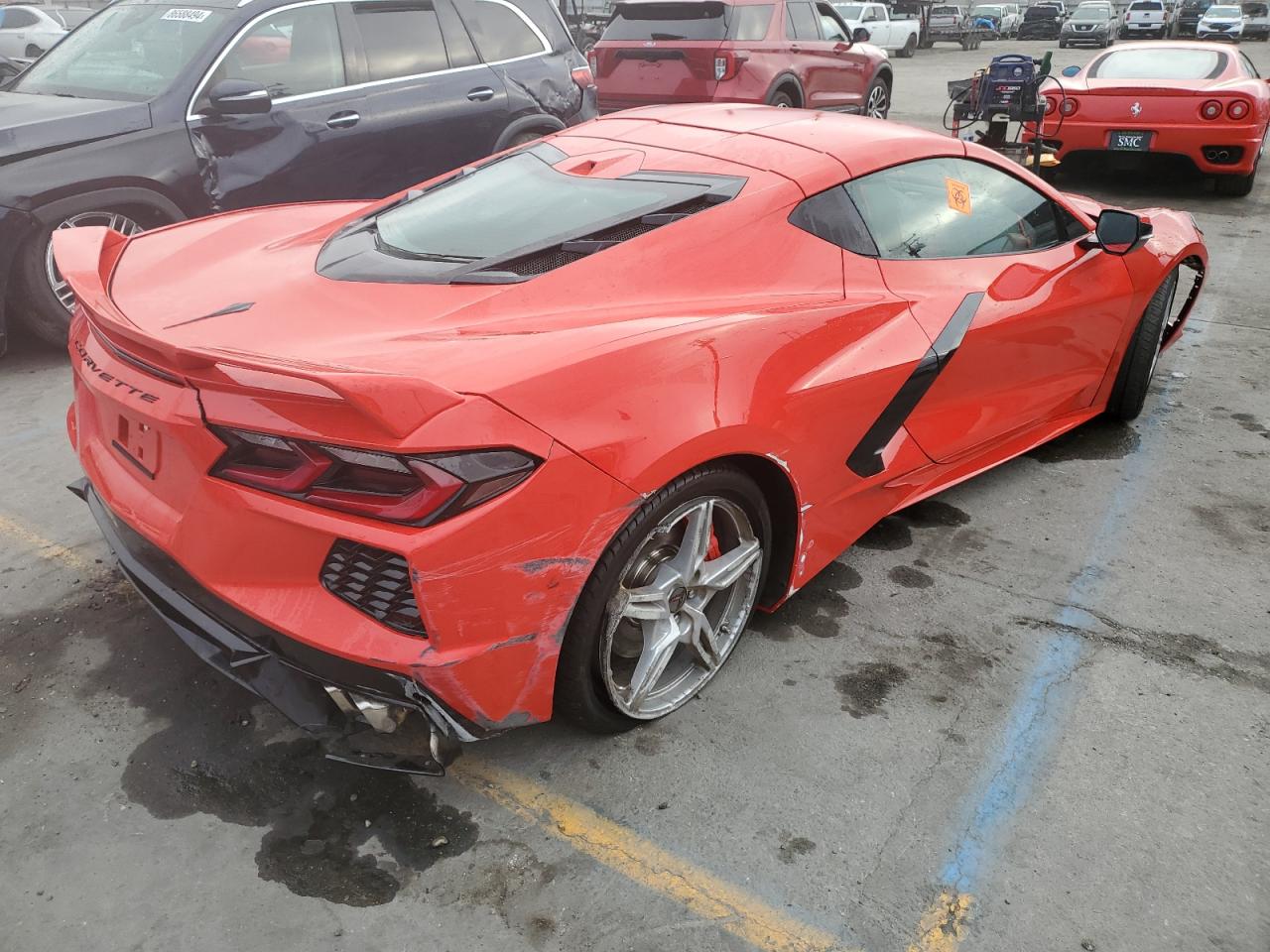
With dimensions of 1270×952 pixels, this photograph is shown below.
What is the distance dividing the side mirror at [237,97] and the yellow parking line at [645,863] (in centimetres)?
407

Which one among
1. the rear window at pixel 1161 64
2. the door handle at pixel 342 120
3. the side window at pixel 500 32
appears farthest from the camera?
the rear window at pixel 1161 64

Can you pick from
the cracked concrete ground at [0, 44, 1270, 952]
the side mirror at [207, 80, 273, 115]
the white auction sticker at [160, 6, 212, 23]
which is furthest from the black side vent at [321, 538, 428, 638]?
the white auction sticker at [160, 6, 212, 23]

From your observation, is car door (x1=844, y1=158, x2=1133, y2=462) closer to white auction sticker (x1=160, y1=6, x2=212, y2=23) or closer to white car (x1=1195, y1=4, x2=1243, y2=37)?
white auction sticker (x1=160, y1=6, x2=212, y2=23)

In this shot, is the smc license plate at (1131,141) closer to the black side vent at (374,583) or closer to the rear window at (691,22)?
the rear window at (691,22)

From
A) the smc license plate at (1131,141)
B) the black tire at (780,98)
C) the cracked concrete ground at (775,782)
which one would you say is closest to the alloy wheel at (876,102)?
the black tire at (780,98)

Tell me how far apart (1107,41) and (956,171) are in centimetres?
3522

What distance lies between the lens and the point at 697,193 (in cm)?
267

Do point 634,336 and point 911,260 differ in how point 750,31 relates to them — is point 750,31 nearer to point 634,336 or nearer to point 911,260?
point 911,260

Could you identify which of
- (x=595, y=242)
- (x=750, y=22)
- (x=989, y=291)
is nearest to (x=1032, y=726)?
(x=989, y=291)

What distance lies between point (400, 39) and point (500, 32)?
84 cm

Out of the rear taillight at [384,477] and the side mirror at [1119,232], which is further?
the side mirror at [1119,232]

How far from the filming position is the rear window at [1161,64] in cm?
879

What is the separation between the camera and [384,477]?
1.85 metres

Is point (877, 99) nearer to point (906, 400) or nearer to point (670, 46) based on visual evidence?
point (670, 46)
